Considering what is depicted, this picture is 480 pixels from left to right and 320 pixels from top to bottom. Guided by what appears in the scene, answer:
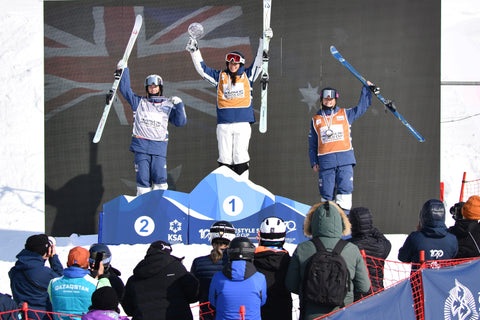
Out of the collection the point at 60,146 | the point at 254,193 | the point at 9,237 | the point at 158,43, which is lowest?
the point at 9,237

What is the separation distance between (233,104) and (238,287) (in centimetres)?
401

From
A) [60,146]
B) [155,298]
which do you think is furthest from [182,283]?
[60,146]

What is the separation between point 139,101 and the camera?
22.9 ft

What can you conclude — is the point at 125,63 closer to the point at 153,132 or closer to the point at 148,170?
the point at 153,132

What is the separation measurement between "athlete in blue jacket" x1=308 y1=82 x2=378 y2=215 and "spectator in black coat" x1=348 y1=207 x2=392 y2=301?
2.97 m

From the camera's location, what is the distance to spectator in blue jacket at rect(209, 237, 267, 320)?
122 inches

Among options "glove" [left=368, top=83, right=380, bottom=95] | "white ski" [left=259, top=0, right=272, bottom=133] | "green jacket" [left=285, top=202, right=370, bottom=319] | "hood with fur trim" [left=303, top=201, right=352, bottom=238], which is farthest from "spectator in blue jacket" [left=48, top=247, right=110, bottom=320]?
"glove" [left=368, top=83, right=380, bottom=95]

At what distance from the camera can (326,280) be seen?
10.3 ft

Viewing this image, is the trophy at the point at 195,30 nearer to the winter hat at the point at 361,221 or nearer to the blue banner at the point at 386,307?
the winter hat at the point at 361,221

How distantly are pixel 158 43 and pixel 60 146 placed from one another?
170 centimetres

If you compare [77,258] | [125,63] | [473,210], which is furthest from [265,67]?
[77,258]

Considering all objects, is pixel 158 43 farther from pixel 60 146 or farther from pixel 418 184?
pixel 418 184

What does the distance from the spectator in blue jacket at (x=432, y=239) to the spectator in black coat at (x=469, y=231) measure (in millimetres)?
262

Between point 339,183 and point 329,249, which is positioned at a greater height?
point 339,183
